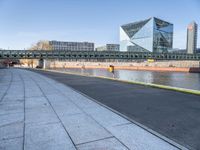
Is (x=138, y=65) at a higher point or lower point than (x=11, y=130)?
higher

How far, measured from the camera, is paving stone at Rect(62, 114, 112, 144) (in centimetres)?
418

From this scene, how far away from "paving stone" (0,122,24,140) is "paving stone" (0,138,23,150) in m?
0.22

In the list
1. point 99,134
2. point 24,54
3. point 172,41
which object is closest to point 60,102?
point 99,134

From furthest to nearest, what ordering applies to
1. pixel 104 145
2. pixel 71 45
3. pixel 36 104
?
pixel 71 45, pixel 36 104, pixel 104 145

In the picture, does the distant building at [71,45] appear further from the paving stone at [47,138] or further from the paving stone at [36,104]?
the paving stone at [47,138]

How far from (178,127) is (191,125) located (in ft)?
1.48

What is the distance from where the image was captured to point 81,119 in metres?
5.45

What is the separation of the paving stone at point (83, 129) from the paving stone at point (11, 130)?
116 cm

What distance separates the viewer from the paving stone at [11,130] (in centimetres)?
424

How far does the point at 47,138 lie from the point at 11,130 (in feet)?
3.83

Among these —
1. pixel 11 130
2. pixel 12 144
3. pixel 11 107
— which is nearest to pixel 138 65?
pixel 11 107

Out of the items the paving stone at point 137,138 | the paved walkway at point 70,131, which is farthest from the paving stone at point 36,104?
the paving stone at point 137,138

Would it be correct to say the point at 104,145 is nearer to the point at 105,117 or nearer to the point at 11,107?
the point at 105,117

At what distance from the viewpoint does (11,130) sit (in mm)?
4594
